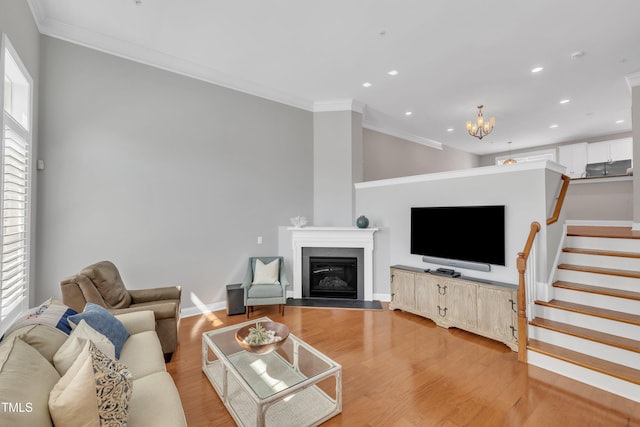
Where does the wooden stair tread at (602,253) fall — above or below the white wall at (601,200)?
below

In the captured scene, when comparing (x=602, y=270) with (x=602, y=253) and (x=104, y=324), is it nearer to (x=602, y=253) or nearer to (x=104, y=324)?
(x=602, y=253)

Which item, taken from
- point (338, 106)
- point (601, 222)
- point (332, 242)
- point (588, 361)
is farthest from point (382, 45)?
point (601, 222)

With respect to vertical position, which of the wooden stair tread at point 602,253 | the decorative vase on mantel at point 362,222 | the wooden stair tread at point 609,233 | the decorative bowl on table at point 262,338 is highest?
the decorative vase on mantel at point 362,222

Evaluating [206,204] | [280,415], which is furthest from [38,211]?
[280,415]

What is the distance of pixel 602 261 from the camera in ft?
11.1

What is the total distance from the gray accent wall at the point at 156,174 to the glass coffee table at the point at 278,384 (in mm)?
1780

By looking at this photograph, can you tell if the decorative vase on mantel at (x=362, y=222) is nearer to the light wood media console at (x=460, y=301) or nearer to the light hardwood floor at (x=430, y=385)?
the light wood media console at (x=460, y=301)

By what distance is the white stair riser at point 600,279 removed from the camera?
3.04m

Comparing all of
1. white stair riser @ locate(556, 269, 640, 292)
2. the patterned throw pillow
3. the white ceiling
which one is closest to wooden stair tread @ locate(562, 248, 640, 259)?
white stair riser @ locate(556, 269, 640, 292)

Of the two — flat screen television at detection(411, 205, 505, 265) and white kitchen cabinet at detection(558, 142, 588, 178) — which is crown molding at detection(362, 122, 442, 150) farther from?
white kitchen cabinet at detection(558, 142, 588, 178)

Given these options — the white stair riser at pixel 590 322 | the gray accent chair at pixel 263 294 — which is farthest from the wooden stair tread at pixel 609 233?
the gray accent chair at pixel 263 294

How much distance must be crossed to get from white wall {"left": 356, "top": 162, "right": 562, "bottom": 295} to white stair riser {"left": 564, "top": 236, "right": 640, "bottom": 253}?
35.5 inches

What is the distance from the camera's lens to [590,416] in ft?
6.93

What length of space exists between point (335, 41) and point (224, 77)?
5.91ft
